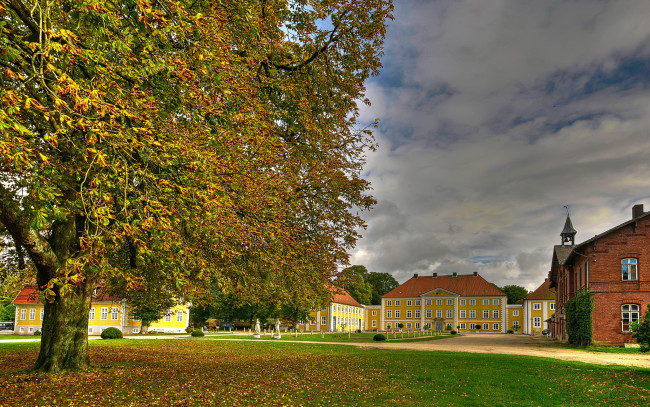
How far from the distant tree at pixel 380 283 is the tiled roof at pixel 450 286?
1794cm

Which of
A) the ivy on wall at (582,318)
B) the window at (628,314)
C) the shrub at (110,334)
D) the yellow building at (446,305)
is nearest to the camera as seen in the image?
the window at (628,314)

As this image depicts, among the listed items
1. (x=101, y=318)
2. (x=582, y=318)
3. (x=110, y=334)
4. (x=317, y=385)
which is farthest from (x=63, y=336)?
(x=101, y=318)

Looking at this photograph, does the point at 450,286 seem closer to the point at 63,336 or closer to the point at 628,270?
the point at 628,270

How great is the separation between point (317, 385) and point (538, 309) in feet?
247

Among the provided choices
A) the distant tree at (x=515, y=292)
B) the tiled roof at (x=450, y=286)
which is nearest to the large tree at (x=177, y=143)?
the tiled roof at (x=450, y=286)

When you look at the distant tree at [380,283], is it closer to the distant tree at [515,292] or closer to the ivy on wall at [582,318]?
the distant tree at [515,292]

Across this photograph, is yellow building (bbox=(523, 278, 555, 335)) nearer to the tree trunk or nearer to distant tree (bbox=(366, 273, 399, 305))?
distant tree (bbox=(366, 273, 399, 305))

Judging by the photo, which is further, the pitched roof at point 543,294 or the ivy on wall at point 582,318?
the pitched roof at point 543,294

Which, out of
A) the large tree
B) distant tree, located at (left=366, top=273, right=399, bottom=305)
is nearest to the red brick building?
the large tree

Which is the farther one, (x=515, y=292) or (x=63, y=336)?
(x=515, y=292)

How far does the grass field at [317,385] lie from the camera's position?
30.1ft

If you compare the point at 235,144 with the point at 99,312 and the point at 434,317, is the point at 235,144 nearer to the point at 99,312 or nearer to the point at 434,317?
the point at 99,312

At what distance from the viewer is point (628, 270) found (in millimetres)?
32344

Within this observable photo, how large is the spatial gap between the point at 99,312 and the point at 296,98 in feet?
153
